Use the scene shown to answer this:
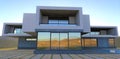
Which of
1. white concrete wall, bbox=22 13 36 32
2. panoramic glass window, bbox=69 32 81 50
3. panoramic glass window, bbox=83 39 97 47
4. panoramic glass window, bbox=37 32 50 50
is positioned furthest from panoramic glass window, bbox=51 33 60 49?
panoramic glass window, bbox=83 39 97 47

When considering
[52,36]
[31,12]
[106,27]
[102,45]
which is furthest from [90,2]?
[102,45]

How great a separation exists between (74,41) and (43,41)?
322 centimetres

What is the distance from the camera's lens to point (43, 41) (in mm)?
15766

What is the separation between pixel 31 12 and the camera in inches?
773

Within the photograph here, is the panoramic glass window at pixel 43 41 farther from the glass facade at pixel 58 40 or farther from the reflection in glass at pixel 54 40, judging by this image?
the reflection in glass at pixel 54 40

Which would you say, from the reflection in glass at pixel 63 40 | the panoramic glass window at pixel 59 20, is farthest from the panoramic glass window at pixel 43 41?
the panoramic glass window at pixel 59 20

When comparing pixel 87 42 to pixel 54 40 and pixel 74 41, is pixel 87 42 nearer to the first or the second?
pixel 74 41

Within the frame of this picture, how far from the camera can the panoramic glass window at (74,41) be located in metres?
16.0

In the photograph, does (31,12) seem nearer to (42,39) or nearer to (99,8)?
(42,39)

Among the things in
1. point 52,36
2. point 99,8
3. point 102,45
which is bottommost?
point 102,45

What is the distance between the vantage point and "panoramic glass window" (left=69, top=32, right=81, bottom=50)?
16.0 m

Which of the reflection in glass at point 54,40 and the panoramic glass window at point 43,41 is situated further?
the reflection in glass at point 54,40

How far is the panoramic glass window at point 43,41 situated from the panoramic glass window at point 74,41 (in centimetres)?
239

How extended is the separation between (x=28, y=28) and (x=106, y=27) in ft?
54.3
